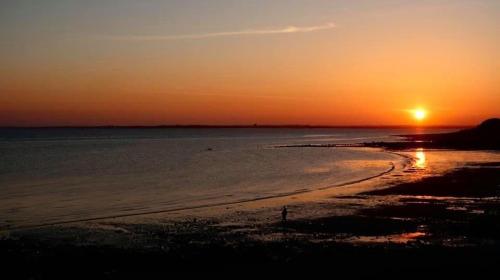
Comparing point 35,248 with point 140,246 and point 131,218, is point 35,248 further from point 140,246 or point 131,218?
point 131,218

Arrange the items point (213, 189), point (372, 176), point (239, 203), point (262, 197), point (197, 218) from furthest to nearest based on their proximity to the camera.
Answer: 1. point (372, 176)
2. point (213, 189)
3. point (262, 197)
4. point (239, 203)
5. point (197, 218)

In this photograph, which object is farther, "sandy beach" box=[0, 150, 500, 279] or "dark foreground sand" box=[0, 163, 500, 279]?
"sandy beach" box=[0, 150, 500, 279]

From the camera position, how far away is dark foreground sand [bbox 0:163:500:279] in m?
14.0

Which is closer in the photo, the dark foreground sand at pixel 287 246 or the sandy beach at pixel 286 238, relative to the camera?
the dark foreground sand at pixel 287 246

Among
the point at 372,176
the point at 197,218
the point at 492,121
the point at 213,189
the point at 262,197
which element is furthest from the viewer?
the point at 492,121

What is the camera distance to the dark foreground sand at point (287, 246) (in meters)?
14.0

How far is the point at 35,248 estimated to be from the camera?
1695 cm

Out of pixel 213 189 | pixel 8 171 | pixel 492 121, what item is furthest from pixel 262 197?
pixel 492 121

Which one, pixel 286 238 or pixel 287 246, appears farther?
pixel 286 238

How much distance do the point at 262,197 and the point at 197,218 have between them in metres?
8.24

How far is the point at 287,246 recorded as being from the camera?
16.7 m

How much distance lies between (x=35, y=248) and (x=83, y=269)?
12.1 ft

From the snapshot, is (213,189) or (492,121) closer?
(213,189)

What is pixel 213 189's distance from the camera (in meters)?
36.2
